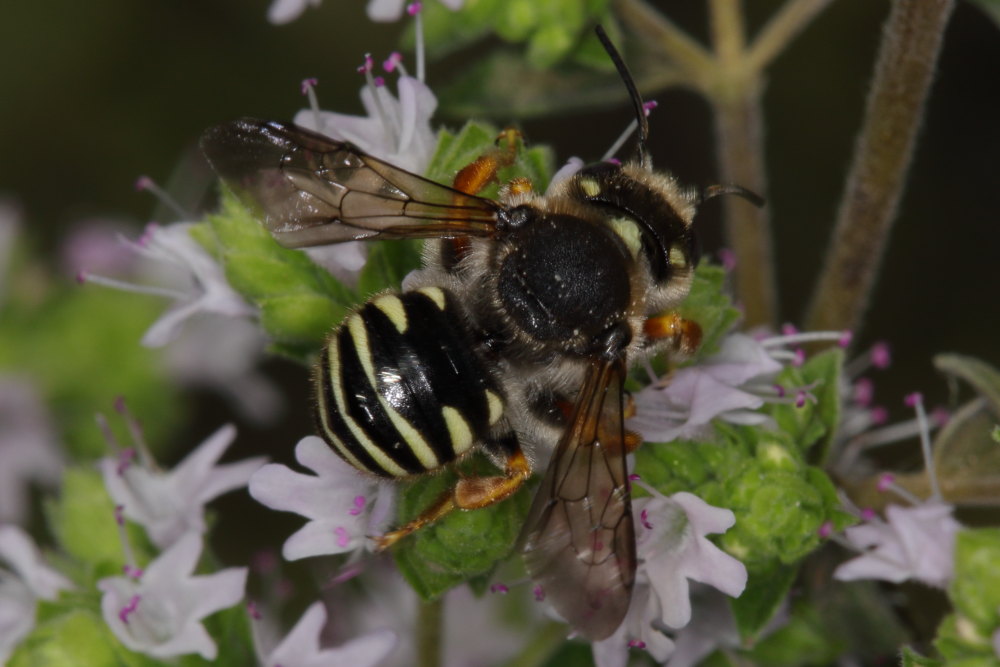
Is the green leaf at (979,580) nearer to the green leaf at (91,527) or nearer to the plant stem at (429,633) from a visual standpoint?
the plant stem at (429,633)

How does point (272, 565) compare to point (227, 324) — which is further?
point (227, 324)

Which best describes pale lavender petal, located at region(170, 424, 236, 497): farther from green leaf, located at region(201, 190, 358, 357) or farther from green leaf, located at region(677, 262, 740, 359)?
green leaf, located at region(677, 262, 740, 359)

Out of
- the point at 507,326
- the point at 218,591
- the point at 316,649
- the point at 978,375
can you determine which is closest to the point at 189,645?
the point at 218,591

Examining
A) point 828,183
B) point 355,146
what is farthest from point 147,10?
point 355,146

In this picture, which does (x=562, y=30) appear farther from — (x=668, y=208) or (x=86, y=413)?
(x=86, y=413)

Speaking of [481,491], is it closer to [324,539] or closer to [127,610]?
[324,539]

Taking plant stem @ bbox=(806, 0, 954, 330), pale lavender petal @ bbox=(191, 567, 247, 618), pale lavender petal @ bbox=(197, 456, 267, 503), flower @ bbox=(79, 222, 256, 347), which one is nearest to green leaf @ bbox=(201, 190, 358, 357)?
flower @ bbox=(79, 222, 256, 347)

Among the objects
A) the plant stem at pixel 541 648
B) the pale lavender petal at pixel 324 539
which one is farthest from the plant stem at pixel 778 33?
the pale lavender petal at pixel 324 539
